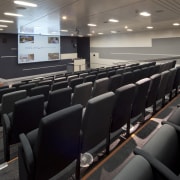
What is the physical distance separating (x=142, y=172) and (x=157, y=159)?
22 cm

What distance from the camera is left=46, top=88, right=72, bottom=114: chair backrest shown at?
9.36 feet

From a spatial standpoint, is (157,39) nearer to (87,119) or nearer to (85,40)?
(85,40)

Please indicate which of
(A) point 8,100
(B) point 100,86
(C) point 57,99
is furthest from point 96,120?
(A) point 8,100

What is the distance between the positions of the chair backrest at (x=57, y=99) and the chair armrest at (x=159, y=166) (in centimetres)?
196

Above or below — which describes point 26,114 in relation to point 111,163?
above

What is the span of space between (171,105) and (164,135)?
8.09 feet

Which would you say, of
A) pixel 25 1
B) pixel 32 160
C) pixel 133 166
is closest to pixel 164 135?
pixel 133 166

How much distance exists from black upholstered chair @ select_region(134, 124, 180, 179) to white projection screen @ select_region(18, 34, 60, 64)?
13.2 meters

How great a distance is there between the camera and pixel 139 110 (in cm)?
277

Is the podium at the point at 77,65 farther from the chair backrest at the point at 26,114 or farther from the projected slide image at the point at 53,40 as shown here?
the chair backrest at the point at 26,114

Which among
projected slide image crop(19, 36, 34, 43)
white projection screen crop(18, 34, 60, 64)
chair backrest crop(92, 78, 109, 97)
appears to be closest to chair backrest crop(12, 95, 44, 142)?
chair backrest crop(92, 78, 109, 97)

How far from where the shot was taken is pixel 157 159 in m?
1.11

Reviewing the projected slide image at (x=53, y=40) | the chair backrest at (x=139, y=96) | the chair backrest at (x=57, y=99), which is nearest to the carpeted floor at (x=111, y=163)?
the chair backrest at (x=139, y=96)

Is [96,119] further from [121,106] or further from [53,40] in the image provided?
[53,40]
